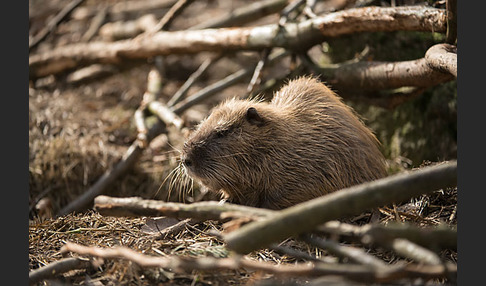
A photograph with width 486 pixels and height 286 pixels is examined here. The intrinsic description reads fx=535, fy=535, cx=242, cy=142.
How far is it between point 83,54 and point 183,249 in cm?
420

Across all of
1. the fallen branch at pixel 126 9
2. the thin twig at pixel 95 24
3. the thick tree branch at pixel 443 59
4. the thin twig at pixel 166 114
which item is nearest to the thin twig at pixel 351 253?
the thick tree branch at pixel 443 59

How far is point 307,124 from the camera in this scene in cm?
364

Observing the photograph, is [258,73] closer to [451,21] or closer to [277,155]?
[277,155]

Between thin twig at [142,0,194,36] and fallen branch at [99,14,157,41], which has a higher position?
thin twig at [142,0,194,36]

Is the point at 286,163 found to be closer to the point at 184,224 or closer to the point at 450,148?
the point at 184,224

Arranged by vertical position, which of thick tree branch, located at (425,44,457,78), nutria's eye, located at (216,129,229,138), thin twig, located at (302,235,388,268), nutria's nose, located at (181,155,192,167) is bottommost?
nutria's nose, located at (181,155,192,167)

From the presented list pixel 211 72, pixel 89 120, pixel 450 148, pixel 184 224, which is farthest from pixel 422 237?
pixel 211 72

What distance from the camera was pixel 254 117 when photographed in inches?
140

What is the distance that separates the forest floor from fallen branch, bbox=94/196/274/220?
9.9 inches

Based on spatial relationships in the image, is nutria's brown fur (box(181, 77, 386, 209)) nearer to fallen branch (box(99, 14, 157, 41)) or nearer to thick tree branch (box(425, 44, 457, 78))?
thick tree branch (box(425, 44, 457, 78))

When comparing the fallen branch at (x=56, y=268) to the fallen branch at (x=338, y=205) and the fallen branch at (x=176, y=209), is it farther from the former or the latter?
the fallen branch at (x=338, y=205)

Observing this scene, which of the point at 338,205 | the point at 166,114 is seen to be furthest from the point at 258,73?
the point at 338,205

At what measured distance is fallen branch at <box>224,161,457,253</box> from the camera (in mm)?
2010

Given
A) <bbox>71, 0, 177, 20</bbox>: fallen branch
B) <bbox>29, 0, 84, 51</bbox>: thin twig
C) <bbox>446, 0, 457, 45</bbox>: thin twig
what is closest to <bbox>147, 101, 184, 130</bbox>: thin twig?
<bbox>446, 0, 457, 45</bbox>: thin twig
